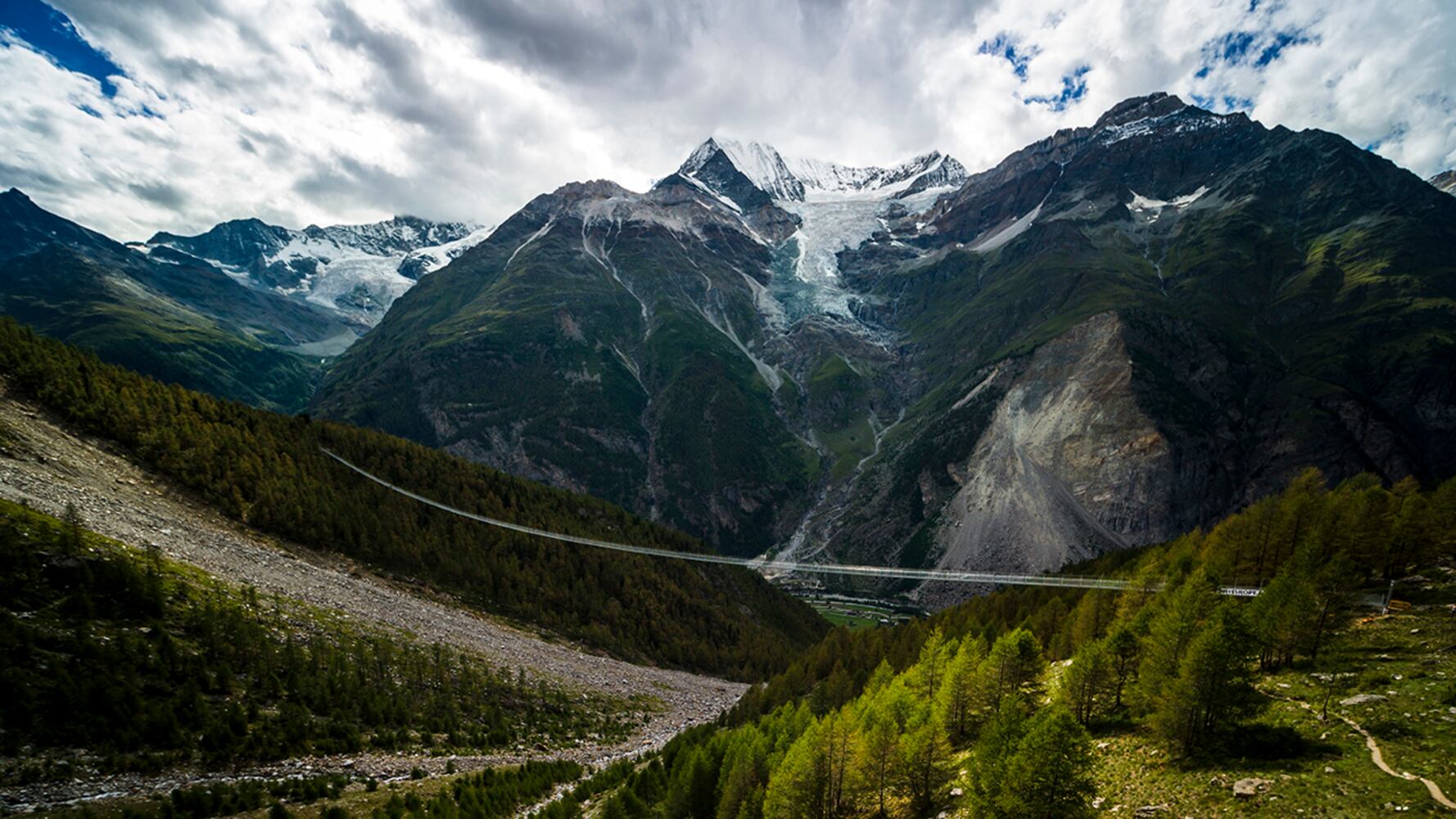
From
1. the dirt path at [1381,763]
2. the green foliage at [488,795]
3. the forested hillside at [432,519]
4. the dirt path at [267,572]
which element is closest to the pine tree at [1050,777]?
the dirt path at [1381,763]

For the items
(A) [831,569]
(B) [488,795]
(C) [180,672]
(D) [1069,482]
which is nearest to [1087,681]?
(B) [488,795]

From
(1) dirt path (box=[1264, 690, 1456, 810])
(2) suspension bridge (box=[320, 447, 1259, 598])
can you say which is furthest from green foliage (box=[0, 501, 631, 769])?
(1) dirt path (box=[1264, 690, 1456, 810])

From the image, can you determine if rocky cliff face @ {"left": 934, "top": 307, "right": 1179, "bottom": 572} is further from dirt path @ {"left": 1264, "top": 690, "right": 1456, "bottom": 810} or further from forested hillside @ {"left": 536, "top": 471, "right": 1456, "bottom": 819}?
dirt path @ {"left": 1264, "top": 690, "right": 1456, "bottom": 810}

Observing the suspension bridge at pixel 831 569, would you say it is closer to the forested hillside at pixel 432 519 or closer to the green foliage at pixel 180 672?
the forested hillside at pixel 432 519

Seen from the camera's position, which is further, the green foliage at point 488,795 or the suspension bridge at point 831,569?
the suspension bridge at point 831,569

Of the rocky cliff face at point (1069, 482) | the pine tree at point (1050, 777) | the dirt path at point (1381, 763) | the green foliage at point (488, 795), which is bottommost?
the green foliage at point (488, 795)

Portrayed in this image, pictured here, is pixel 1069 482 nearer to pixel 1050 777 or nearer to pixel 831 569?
pixel 831 569

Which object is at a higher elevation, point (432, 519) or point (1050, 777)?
point (432, 519)

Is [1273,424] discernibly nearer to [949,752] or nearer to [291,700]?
[949,752]

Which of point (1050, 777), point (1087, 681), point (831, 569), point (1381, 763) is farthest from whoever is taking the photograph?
point (831, 569)
